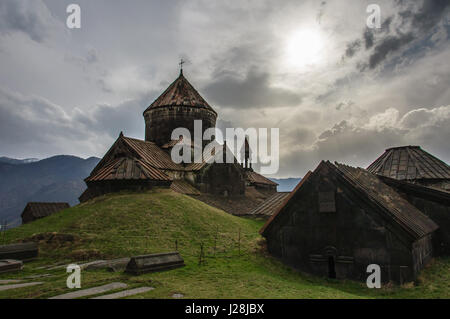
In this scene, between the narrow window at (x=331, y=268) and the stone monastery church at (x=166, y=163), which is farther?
the stone monastery church at (x=166, y=163)

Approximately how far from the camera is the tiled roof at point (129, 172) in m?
21.1

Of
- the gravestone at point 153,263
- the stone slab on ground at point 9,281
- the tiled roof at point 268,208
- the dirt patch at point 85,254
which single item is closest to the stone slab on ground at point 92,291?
the gravestone at point 153,263

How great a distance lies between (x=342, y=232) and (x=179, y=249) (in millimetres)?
7350

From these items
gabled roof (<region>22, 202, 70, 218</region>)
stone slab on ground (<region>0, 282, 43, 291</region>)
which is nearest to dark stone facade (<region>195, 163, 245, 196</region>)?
stone slab on ground (<region>0, 282, 43, 291</region>)

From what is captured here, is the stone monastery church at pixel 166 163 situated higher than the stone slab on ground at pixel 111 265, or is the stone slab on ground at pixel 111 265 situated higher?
the stone monastery church at pixel 166 163

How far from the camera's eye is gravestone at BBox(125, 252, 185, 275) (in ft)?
33.3

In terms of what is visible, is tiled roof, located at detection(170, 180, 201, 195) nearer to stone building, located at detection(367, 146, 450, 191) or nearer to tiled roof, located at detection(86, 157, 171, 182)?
tiled roof, located at detection(86, 157, 171, 182)

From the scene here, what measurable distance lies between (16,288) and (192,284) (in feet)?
16.0

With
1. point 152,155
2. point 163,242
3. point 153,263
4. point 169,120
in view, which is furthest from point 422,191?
point 169,120

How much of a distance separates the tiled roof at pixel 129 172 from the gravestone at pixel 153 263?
411 inches

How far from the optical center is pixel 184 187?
27.3 meters

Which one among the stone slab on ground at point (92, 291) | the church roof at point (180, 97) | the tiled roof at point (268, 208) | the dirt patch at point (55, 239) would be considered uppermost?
the church roof at point (180, 97)

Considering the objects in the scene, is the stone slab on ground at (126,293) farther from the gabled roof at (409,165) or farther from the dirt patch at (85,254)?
the gabled roof at (409,165)
